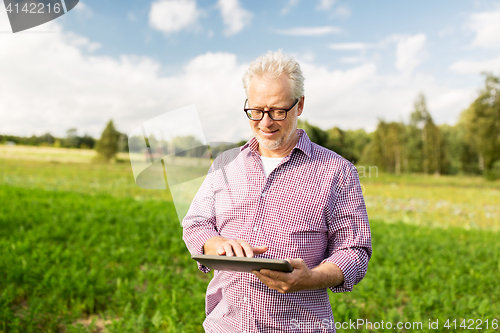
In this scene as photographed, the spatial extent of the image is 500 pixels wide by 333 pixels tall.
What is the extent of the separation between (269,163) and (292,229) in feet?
0.99

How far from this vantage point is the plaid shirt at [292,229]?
1.37 m

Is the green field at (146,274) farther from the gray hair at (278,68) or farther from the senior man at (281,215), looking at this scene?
the gray hair at (278,68)

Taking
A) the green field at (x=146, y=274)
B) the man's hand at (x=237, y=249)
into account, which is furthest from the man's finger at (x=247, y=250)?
the green field at (x=146, y=274)

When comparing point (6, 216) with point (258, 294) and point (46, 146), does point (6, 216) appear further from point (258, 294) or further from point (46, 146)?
point (46, 146)

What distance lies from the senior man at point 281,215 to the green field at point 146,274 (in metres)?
1.74

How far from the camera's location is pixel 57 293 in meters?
3.44

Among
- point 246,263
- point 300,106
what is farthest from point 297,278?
point 300,106

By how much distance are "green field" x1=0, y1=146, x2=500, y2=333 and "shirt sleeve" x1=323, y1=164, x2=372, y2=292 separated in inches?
72.9

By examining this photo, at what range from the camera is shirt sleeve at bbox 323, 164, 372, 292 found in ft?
4.36

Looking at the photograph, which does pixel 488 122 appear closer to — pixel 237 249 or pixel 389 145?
pixel 389 145

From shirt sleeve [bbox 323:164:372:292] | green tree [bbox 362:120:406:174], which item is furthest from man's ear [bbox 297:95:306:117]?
green tree [bbox 362:120:406:174]

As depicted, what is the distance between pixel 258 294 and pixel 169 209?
718cm

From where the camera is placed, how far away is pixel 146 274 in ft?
13.5

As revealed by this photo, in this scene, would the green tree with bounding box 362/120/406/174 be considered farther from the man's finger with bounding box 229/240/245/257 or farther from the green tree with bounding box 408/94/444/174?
the man's finger with bounding box 229/240/245/257
